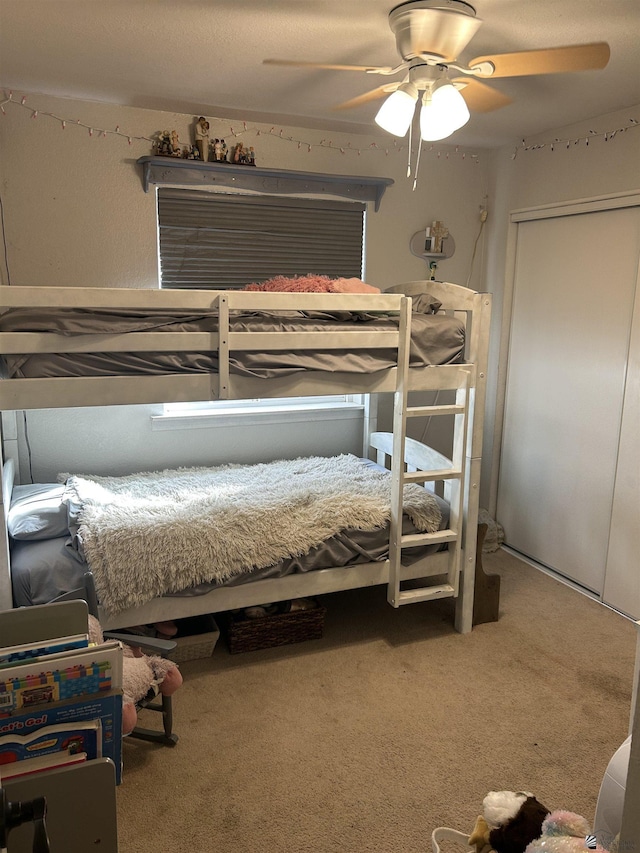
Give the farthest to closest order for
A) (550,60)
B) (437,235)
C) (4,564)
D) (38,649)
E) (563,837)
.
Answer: (437,235), (4,564), (550,60), (38,649), (563,837)

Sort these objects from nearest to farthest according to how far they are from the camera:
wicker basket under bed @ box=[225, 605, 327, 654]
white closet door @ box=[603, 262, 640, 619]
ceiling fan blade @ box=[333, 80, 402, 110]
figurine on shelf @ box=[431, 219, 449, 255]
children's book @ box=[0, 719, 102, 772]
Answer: children's book @ box=[0, 719, 102, 772] < ceiling fan blade @ box=[333, 80, 402, 110] < wicker basket under bed @ box=[225, 605, 327, 654] < white closet door @ box=[603, 262, 640, 619] < figurine on shelf @ box=[431, 219, 449, 255]

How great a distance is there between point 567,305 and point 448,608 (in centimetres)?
180

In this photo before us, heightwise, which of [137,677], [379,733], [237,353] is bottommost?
[379,733]

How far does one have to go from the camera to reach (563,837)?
47.5 inches

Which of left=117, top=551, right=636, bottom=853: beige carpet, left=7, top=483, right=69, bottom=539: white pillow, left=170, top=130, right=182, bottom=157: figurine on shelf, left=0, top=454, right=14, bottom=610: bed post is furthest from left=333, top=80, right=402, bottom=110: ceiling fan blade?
left=117, top=551, right=636, bottom=853: beige carpet

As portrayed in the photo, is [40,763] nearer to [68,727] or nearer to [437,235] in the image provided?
[68,727]

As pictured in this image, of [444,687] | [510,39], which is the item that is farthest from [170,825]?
[510,39]

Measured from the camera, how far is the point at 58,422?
3.37 m

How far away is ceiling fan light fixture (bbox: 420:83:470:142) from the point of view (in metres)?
2.06

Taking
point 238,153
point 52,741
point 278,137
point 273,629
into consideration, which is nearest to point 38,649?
point 52,741

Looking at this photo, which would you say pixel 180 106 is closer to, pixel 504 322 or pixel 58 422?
pixel 58 422

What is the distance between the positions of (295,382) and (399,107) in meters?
1.08

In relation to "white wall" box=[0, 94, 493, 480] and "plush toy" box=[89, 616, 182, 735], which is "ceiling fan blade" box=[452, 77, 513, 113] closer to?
"white wall" box=[0, 94, 493, 480]

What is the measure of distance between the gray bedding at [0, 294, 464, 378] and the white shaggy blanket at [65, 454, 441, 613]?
2.15 feet
